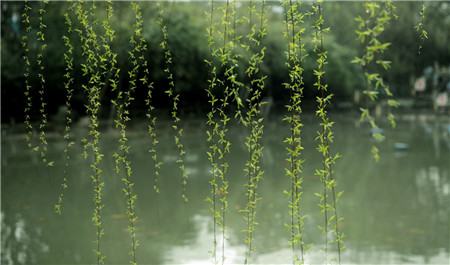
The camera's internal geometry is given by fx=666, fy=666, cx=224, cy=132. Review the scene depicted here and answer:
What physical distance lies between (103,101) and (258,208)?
37.1 ft

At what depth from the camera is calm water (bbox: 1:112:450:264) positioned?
5.53 m

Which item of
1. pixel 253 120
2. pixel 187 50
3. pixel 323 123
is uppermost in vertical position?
pixel 187 50

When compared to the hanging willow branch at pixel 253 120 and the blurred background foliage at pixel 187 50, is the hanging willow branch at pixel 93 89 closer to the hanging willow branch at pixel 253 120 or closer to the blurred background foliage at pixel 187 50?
the hanging willow branch at pixel 253 120

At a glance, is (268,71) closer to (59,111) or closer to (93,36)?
(59,111)

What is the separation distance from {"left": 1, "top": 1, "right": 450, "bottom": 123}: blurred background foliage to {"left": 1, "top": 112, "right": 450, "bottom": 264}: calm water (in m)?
2.22

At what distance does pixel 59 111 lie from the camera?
659 inches

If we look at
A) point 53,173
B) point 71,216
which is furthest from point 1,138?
point 71,216

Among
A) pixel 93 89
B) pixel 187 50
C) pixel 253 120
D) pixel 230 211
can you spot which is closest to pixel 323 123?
pixel 253 120

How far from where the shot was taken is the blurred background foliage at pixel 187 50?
15.9 m

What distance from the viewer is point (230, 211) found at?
7.15m

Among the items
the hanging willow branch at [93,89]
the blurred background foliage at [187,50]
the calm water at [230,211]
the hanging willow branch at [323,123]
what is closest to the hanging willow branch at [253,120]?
the hanging willow branch at [323,123]

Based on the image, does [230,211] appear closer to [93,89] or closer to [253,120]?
[93,89]

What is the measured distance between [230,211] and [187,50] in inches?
443

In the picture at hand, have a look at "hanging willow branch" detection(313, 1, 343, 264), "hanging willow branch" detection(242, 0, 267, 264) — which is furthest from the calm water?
"hanging willow branch" detection(313, 1, 343, 264)
